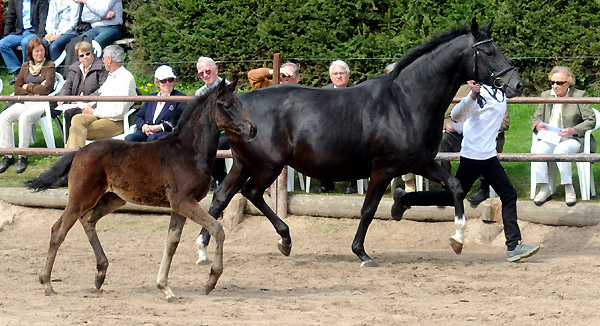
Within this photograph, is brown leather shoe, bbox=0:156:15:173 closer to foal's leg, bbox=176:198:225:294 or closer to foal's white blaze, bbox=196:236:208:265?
foal's white blaze, bbox=196:236:208:265

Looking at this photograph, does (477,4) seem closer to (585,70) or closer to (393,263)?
(585,70)

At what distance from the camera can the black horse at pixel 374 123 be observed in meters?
8.57

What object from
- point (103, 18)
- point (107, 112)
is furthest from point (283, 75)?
point (103, 18)

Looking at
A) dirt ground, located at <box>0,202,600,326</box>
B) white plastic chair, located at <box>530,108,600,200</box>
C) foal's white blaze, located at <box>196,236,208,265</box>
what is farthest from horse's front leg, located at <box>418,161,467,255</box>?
foal's white blaze, located at <box>196,236,208,265</box>

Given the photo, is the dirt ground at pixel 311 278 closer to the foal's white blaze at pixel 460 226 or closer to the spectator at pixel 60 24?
the foal's white blaze at pixel 460 226

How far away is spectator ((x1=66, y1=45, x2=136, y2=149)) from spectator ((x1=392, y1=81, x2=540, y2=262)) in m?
3.90

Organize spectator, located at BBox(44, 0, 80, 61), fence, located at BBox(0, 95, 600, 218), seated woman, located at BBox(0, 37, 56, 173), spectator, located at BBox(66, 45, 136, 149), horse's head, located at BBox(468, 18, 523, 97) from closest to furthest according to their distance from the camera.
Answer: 1. horse's head, located at BBox(468, 18, 523, 97)
2. fence, located at BBox(0, 95, 600, 218)
3. spectator, located at BBox(66, 45, 136, 149)
4. seated woman, located at BBox(0, 37, 56, 173)
5. spectator, located at BBox(44, 0, 80, 61)

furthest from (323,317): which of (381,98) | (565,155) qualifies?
(565,155)

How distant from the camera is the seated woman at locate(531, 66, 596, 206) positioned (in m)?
9.93

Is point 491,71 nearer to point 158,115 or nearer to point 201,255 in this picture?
point 201,255

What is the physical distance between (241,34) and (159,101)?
12.7 feet

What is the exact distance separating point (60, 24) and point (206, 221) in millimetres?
8033

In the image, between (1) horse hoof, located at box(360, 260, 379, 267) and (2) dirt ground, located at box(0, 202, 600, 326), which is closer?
(2) dirt ground, located at box(0, 202, 600, 326)

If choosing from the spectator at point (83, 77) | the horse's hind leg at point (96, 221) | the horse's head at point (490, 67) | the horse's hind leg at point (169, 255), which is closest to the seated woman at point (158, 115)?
the spectator at point (83, 77)
